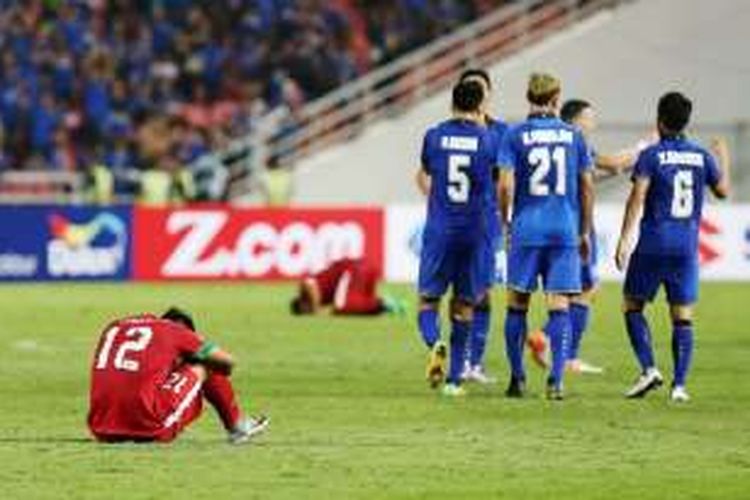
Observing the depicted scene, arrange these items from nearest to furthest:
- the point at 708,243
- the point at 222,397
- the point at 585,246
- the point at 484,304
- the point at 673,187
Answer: the point at 222,397, the point at 673,187, the point at 585,246, the point at 484,304, the point at 708,243

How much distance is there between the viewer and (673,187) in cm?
1747

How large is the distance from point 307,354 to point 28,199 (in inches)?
622

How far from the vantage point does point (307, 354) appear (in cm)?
2223

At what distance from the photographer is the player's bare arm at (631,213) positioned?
1734cm

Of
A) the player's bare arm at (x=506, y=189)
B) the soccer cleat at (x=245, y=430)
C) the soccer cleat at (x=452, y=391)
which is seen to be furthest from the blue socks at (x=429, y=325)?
the soccer cleat at (x=245, y=430)

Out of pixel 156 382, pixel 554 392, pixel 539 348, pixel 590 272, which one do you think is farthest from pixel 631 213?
pixel 156 382

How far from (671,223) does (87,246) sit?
18983mm

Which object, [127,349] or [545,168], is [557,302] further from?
[127,349]

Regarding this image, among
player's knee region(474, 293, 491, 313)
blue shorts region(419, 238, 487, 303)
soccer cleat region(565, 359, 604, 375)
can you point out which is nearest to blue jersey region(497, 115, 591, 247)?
blue shorts region(419, 238, 487, 303)

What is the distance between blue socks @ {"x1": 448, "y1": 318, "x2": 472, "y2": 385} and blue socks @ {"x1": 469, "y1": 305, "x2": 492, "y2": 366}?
2.68ft

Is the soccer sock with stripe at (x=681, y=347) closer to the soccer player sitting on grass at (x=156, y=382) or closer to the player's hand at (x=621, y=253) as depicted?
the player's hand at (x=621, y=253)

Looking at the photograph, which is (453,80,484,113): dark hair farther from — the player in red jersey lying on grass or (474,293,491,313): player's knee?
the player in red jersey lying on grass

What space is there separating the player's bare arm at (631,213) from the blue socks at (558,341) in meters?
0.57

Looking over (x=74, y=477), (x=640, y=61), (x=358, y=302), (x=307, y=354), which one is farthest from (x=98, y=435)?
(x=640, y=61)
